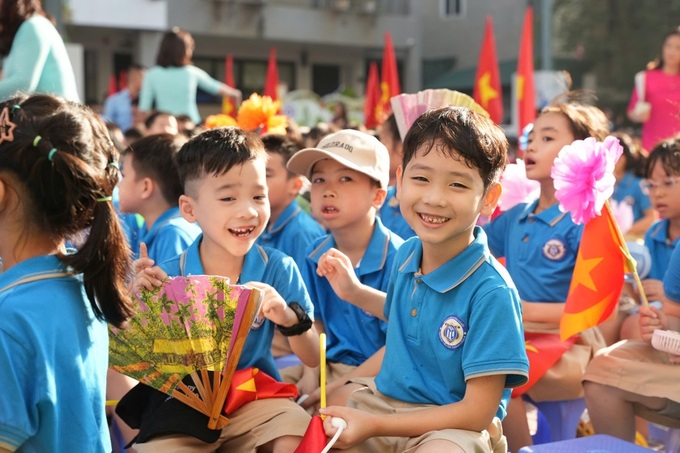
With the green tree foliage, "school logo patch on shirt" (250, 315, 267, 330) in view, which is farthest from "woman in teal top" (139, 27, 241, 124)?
the green tree foliage

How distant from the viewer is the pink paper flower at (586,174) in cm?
268

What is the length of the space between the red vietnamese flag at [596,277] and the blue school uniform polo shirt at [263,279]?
0.86 meters

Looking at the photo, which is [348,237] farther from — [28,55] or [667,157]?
[28,55]

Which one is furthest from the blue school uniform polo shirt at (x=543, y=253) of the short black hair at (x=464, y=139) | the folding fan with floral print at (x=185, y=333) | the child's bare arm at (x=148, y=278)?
the child's bare arm at (x=148, y=278)

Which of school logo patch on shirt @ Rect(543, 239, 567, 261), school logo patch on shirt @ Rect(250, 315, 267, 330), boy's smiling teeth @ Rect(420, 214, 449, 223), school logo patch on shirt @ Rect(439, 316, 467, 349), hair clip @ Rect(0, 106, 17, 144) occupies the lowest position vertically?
school logo patch on shirt @ Rect(250, 315, 267, 330)

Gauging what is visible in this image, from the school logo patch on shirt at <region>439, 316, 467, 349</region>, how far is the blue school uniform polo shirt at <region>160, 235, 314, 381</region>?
0.57 meters

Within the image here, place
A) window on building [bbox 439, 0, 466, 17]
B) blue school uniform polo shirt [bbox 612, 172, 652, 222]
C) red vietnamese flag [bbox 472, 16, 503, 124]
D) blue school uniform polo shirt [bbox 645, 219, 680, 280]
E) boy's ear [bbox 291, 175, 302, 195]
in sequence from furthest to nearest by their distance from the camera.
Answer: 1. window on building [bbox 439, 0, 466, 17]
2. red vietnamese flag [bbox 472, 16, 503, 124]
3. blue school uniform polo shirt [bbox 612, 172, 652, 222]
4. boy's ear [bbox 291, 175, 302, 195]
5. blue school uniform polo shirt [bbox 645, 219, 680, 280]

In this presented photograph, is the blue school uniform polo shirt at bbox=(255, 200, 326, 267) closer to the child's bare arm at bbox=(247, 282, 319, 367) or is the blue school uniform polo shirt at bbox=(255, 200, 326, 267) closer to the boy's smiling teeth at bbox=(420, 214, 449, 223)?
the child's bare arm at bbox=(247, 282, 319, 367)

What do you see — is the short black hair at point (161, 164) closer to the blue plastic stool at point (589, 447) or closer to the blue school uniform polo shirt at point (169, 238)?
the blue school uniform polo shirt at point (169, 238)

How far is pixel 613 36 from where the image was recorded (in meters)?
26.9

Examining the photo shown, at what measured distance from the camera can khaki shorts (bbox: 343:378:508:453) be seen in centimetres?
214

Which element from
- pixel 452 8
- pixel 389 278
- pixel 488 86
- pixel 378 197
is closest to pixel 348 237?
pixel 378 197

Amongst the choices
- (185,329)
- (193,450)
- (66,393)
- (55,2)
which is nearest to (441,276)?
(185,329)

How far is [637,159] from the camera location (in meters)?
6.40
